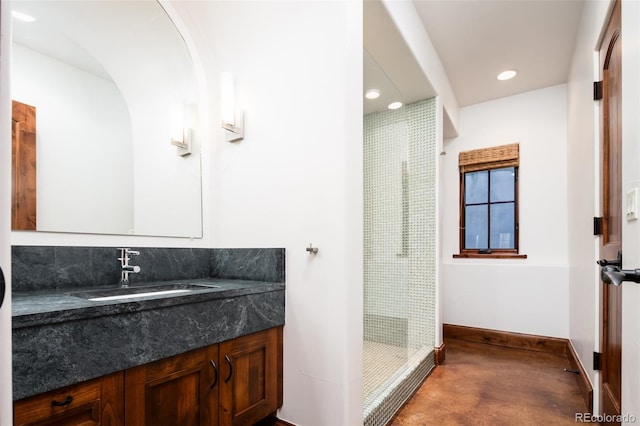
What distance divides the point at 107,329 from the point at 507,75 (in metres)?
3.69

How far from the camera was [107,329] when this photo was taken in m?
1.08

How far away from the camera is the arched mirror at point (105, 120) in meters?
1.45

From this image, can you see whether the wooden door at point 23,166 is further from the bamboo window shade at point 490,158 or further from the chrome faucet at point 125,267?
the bamboo window shade at point 490,158

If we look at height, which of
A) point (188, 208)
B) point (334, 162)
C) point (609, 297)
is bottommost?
point (609, 297)

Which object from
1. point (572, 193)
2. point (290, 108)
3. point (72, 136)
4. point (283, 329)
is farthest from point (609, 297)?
point (72, 136)

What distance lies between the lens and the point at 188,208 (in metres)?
2.01

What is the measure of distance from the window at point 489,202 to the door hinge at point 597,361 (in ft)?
5.37

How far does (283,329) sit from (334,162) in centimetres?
91

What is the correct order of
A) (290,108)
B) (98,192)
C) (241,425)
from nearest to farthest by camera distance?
1. (241,425)
2. (98,192)
3. (290,108)

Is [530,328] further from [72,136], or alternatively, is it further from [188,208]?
[72,136]

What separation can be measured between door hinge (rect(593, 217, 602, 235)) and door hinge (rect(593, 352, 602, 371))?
70 centimetres

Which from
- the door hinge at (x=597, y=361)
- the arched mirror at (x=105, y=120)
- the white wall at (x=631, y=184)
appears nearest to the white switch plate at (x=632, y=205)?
the white wall at (x=631, y=184)

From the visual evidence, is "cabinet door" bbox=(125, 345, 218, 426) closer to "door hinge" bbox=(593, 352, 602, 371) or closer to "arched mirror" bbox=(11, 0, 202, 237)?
"arched mirror" bbox=(11, 0, 202, 237)

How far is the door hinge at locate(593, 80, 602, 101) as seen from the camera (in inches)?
75.6
